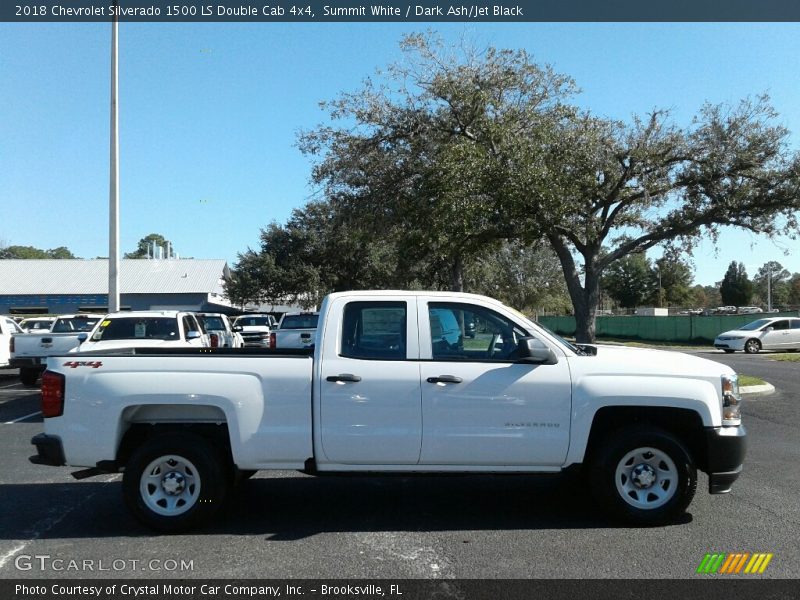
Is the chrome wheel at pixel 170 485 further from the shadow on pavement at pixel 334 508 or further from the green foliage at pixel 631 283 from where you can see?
the green foliage at pixel 631 283

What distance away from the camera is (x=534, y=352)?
5922mm

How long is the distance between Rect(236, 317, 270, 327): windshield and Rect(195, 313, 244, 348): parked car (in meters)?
6.71

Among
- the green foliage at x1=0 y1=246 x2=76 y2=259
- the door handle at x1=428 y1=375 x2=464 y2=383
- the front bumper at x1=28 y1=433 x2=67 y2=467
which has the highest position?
the green foliage at x1=0 y1=246 x2=76 y2=259

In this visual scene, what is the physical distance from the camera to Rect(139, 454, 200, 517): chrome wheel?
19.7 ft

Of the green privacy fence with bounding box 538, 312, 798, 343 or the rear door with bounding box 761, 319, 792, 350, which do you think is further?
the green privacy fence with bounding box 538, 312, 798, 343

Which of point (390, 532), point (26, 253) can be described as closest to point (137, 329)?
point (390, 532)

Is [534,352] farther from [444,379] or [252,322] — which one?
[252,322]

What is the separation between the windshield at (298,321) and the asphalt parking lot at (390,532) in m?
12.2

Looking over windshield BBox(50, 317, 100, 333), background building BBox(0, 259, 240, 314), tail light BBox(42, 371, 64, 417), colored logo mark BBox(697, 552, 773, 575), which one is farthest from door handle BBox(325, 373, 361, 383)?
background building BBox(0, 259, 240, 314)

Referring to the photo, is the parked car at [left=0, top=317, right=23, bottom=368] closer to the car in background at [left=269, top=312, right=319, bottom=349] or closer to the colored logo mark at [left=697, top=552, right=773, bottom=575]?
the car in background at [left=269, top=312, right=319, bottom=349]

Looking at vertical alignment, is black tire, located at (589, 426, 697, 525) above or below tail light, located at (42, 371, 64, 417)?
below

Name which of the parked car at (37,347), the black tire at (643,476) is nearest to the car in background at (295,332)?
the parked car at (37,347)

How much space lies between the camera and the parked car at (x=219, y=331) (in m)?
17.6

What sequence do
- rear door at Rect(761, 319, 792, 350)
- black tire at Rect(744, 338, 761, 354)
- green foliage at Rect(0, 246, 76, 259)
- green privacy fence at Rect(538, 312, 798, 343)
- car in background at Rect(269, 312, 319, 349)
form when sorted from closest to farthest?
car in background at Rect(269, 312, 319, 349), black tire at Rect(744, 338, 761, 354), rear door at Rect(761, 319, 792, 350), green privacy fence at Rect(538, 312, 798, 343), green foliage at Rect(0, 246, 76, 259)
